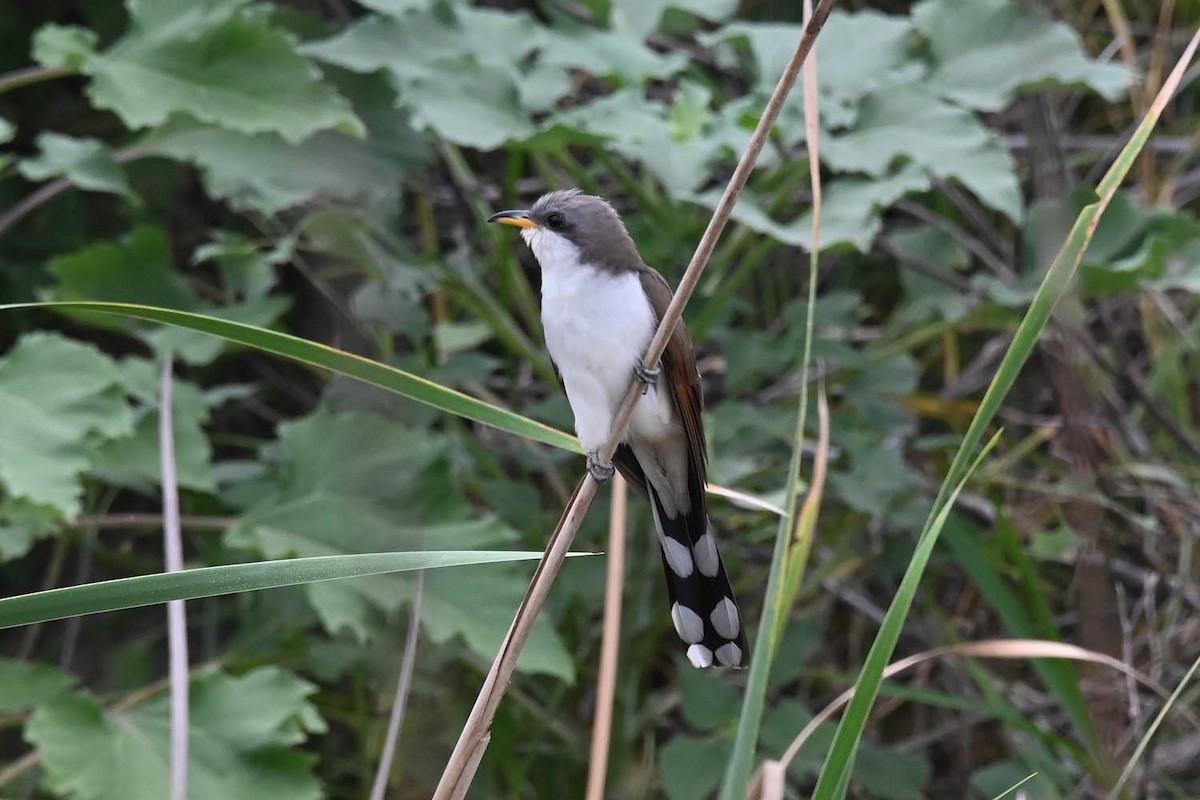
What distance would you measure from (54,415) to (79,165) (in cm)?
76

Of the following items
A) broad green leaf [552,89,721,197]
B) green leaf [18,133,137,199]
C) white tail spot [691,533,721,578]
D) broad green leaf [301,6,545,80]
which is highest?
broad green leaf [552,89,721,197]

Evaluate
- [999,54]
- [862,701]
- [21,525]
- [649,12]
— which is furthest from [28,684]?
[999,54]

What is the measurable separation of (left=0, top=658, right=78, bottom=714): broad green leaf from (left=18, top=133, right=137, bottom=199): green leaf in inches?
39.9

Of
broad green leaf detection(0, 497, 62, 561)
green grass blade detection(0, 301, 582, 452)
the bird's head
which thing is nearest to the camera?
green grass blade detection(0, 301, 582, 452)

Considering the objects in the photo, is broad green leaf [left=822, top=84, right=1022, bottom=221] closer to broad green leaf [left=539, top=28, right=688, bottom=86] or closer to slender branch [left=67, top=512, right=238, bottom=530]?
broad green leaf [left=539, top=28, right=688, bottom=86]

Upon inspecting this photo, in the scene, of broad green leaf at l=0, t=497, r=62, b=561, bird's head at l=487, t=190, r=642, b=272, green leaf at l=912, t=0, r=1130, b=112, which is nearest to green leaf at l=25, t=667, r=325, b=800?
broad green leaf at l=0, t=497, r=62, b=561

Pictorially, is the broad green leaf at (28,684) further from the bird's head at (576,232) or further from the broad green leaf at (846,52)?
the broad green leaf at (846,52)

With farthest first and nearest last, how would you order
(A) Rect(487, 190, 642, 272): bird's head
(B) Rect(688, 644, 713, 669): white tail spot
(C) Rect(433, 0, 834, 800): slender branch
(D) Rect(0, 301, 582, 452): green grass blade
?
(A) Rect(487, 190, 642, 272): bird's head, (B) Rect(688, 644, 713, 669): white tail spot, (C) Rect(433, 0, 834, 800): slender branch, (D) Rect(0, 301, 582, 452): green grass blade

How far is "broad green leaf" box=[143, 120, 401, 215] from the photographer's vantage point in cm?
297

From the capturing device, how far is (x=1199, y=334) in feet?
13.0

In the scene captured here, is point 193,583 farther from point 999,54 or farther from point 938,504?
point 999,54

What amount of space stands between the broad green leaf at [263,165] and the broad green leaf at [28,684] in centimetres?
104

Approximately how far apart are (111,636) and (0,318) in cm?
114

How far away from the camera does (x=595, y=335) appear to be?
233 centimetres
